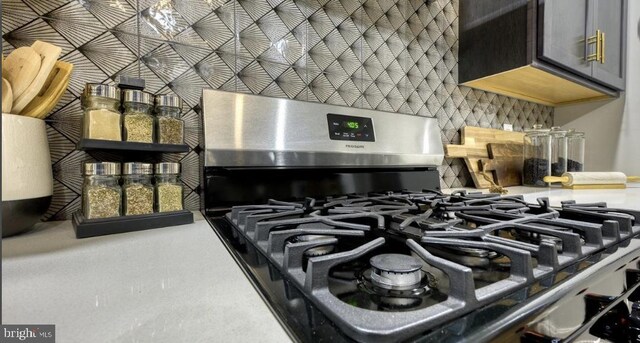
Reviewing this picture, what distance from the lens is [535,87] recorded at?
1.46 meters

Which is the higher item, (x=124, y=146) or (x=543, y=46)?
(x=543, y=46)

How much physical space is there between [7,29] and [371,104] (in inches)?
40.3

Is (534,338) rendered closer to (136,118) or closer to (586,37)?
(136,118)

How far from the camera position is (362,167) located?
96cm

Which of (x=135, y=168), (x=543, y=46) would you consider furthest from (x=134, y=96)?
(x=543, y=46)

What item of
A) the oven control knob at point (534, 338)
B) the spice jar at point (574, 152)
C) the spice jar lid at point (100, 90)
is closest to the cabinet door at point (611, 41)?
the spice jar at point (574, 152)

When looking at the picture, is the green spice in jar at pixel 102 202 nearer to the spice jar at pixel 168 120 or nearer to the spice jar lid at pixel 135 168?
the spice jar lid at pixel 135 168

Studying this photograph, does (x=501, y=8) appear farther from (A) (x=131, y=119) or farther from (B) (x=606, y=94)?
(A) (x=131, y=119)

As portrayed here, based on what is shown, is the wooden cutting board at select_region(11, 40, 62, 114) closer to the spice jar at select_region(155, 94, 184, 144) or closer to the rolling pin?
the spice jar at select_region(155, 94, 184, 144)

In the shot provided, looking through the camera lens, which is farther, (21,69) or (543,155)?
(543,155)

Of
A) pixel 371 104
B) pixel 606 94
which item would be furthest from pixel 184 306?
pixel 606 94

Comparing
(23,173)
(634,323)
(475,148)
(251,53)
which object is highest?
(251,53)

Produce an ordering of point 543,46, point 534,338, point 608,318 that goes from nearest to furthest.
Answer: point 534,338 → point 608,318 → point 543,46

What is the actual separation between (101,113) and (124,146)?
0.25ft
